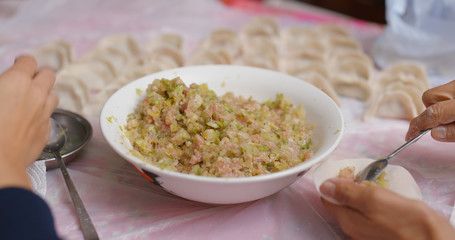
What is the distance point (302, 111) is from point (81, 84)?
1.11 m

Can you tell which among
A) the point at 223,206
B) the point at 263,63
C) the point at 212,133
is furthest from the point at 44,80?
the point at 263,63

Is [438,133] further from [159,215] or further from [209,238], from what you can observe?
[159,215]

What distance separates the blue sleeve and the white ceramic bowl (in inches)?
10.7

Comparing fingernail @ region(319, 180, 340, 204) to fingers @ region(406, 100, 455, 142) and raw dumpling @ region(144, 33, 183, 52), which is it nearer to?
fingers @ region(406, 100, 455, 142)

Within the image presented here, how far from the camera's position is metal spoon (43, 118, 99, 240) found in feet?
3.53

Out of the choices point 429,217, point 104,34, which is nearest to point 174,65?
point 104,34

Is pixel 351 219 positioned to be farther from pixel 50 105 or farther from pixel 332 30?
pixel 332 30

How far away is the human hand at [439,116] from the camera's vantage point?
4.27 feet

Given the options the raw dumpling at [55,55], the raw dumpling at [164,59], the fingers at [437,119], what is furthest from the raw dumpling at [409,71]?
the raw dumpling at [55,55]

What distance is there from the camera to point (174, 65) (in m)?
2.18

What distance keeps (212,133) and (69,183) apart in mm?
481

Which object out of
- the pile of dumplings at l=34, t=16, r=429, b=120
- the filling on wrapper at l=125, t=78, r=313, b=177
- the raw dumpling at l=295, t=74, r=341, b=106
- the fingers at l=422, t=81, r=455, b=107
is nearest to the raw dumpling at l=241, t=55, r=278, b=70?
the pile of dumplings at l=34, t=16, r=429, b=120

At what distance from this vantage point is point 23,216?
78cm

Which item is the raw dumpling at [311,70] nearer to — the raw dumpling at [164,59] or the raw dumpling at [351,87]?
the raw dumpling at [351,87]
